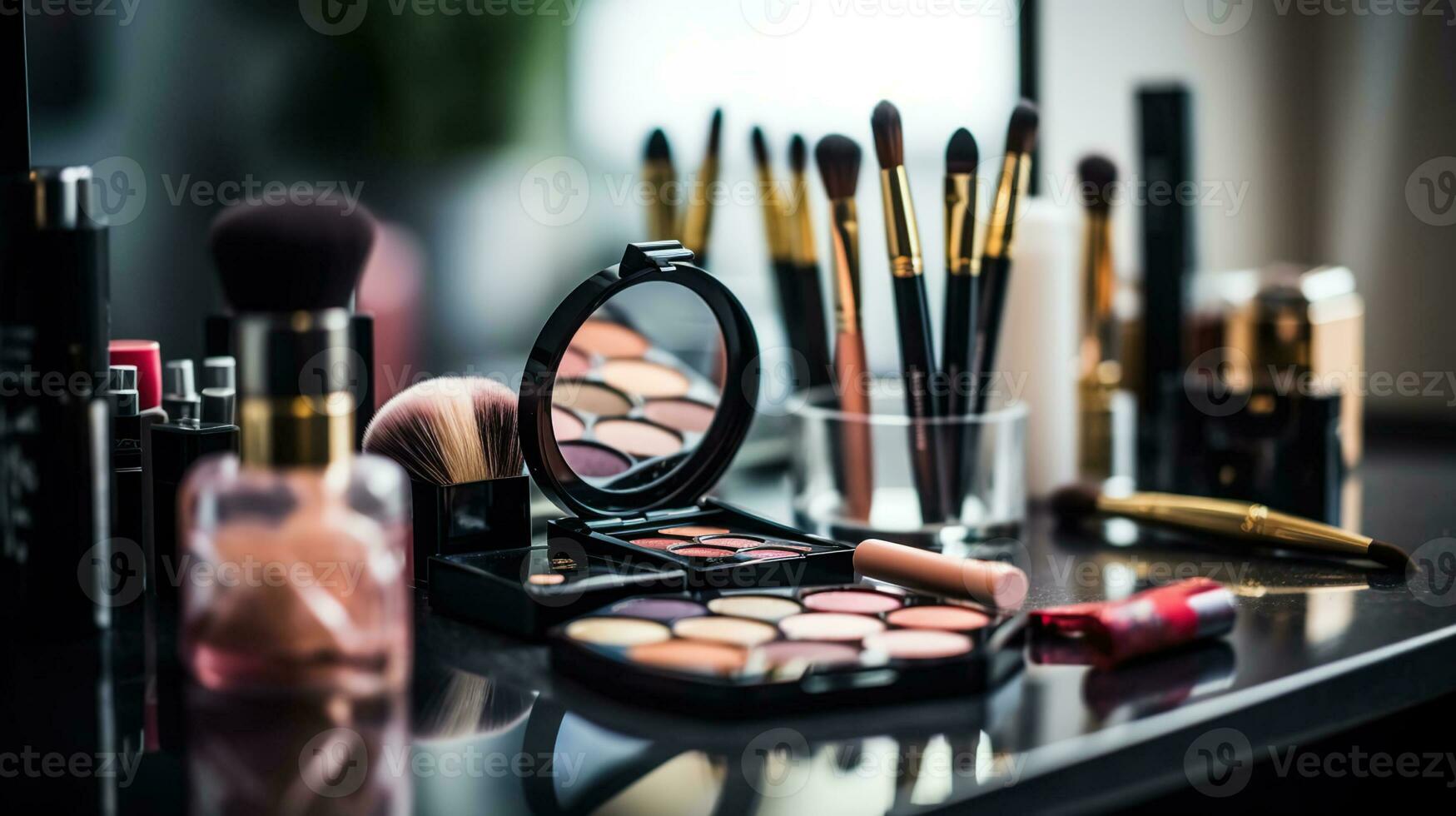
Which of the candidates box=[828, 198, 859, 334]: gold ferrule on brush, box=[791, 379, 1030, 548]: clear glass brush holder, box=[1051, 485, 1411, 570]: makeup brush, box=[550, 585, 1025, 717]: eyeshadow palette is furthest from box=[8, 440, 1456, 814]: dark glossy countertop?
box=[828, 198, 859, 334]: gold ferrule on brush

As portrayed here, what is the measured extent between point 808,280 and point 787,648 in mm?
447

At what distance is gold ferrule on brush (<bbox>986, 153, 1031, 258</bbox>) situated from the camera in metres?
0.96

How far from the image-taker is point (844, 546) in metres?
0.80

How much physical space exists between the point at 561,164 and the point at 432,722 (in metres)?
0.56

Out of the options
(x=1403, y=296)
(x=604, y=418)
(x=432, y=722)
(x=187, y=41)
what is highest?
(x=187, y=41)

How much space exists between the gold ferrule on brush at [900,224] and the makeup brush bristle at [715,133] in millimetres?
146

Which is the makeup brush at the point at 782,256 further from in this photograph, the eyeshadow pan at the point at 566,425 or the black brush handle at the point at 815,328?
the eyeshadow pan at the point at 566,425

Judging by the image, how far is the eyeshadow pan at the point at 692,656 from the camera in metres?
0.61

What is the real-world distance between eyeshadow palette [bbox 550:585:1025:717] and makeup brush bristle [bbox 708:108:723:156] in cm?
41

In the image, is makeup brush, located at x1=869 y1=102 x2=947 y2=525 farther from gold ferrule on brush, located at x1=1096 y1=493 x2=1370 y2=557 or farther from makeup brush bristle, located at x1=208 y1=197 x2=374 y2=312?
makeup brush bristle, located at x1=208 y1=197 x2=374 y2=312

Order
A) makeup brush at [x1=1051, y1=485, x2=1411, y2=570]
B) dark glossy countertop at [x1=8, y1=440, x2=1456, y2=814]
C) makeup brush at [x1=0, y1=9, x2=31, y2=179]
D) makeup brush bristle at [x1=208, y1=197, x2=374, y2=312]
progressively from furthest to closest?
makeup brush at [x1=1051, y1=485, x2=1411, y2=570]
makeup brush at [x1=0, y1=9, x2=31, y2=179]
makeup brush bristle at [x1=208, y1=197, x2=374, y2=312]
dark glossy countertop at [x1=8, y1=440, x2=1456, y2=814]

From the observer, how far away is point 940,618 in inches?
27.6

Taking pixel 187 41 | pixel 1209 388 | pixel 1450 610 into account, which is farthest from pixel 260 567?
→ pixel 1209 388

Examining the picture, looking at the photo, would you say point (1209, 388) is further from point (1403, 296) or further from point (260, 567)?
point (260, 567)
